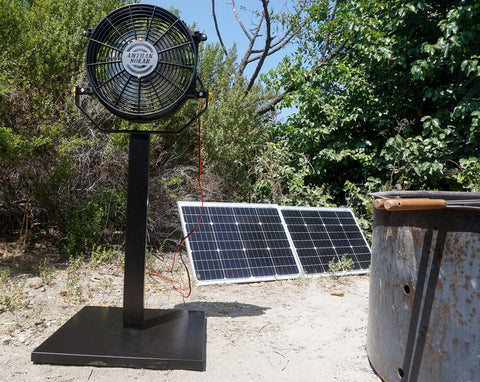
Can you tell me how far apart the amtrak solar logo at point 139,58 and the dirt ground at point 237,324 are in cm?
216

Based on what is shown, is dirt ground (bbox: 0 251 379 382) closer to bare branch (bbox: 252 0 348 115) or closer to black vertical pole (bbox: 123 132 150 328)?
black vertical pole (bbox: 123 132 150 328)

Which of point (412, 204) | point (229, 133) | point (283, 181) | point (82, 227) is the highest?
point (229, 133)

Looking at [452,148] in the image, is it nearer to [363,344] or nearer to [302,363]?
[363,344]

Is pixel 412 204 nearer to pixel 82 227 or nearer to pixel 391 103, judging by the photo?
pixel 82 227

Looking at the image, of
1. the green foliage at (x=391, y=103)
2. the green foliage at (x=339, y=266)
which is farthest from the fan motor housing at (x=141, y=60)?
the green foliage at (x=391, y=103)

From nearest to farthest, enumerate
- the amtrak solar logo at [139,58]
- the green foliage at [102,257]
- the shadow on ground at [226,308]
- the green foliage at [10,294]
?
1. the amtrak solar logo at [139,58]
2. the green foliage at [10,294]
3. the shadow on ground at [226,308]
4. the green foliage at [102,257]

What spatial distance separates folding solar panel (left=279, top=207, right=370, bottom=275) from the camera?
17.8ft

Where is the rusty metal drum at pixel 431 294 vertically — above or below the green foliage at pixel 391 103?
below

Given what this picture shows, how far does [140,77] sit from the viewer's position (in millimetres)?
2955

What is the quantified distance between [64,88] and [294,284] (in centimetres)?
444

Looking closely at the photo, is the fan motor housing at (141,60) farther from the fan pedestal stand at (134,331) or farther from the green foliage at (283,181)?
the green foliage at (283,181)

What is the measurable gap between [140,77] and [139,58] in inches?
5.5

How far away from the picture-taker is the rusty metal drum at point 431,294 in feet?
6.68

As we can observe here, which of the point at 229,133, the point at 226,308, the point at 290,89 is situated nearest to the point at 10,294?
the point at 226,308
